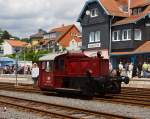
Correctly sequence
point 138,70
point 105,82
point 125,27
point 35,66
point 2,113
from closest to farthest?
point 2,113 → point 105,82 → point 35,66 → point 138,70 → point 125,27

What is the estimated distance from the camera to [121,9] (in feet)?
177

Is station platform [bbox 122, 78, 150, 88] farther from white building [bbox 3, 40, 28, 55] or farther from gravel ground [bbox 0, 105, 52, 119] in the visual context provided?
white building [bbox 3, 40, 28, 55]

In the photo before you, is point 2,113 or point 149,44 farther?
point 149,44

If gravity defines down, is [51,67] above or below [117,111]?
above

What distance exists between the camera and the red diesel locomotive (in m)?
21.1

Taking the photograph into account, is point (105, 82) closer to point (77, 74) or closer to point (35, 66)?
point (77, 74)

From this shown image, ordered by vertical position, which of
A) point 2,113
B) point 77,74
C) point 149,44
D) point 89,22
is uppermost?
point 89,22

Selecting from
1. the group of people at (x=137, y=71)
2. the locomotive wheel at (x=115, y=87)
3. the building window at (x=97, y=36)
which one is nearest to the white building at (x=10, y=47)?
the building window at (x=97, y=36)

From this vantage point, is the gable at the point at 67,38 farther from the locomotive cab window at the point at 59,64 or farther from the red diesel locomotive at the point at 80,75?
the locomotive cab window at the point at 59,64

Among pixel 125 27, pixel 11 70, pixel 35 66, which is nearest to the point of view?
pixel 35 66

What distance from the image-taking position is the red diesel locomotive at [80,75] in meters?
21.1

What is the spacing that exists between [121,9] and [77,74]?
32970mm

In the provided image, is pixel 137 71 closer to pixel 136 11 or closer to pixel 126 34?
pixel 126 34

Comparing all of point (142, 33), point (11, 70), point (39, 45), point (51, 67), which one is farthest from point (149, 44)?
point (39, 45)
